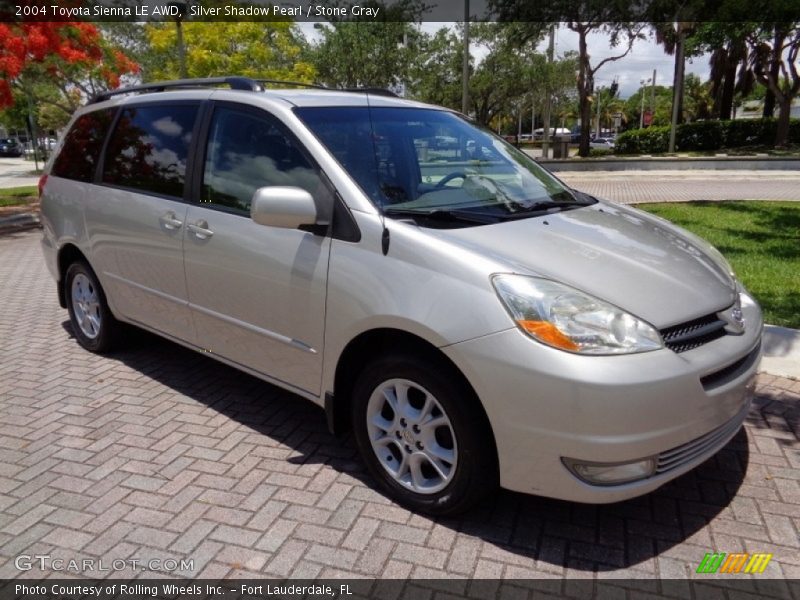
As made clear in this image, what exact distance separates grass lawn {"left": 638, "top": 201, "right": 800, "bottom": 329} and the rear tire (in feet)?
17.0

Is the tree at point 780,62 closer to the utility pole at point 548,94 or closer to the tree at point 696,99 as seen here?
the utility pole at point 548,94

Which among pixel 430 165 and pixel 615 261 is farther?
pixel 430 165

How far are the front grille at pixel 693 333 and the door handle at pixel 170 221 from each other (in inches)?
106

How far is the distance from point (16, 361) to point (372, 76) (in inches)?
1050

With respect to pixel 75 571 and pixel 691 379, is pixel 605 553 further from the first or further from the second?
pixel 75 571

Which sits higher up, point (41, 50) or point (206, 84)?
point (41, 50)

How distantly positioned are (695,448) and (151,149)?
3520mm

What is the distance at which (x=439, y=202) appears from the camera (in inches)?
125

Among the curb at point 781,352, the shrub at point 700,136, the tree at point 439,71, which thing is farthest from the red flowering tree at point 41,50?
the shrub at point 700,136

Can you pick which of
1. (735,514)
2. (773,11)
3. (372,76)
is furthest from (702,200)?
(372,76)

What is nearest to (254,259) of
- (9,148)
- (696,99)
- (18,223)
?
(18,223)

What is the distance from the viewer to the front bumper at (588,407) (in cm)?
230

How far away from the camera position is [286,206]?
2.88 m

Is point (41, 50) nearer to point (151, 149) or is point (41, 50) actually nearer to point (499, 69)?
point (151, 149)
